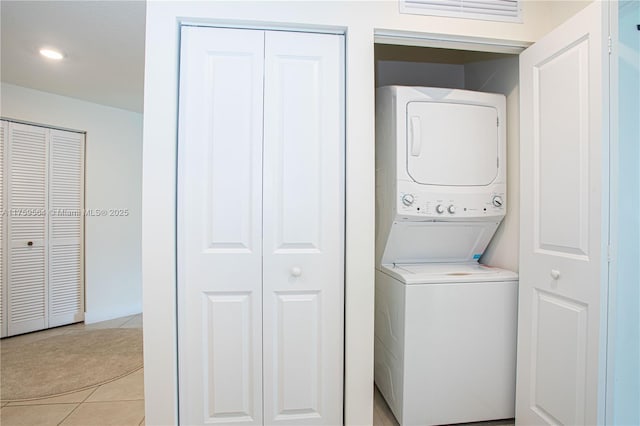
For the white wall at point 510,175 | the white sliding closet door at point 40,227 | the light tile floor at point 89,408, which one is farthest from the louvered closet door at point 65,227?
the white wall at point 510,175

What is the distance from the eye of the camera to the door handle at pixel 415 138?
187 centimetres

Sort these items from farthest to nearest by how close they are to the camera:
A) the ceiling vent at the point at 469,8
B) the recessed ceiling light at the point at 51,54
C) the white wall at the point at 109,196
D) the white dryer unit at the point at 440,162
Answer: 1. the white wall at the point at 109,196
2. the recessed ceiling light at the point at 51,54
3. the white dryer unit at the point at 440,162
4. the ceiling vent at the point at 469,8

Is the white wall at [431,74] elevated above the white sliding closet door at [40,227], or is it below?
above

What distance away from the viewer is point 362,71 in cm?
165

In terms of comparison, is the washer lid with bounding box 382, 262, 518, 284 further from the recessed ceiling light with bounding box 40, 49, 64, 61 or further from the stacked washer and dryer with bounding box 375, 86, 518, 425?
the recessed ceiling light with bounding box 40, 49, 64, 61

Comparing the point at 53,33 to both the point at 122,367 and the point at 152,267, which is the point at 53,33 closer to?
the point at 152,267

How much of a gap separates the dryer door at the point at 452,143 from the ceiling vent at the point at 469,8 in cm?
45

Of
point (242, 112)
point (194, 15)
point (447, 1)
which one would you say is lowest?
point (242, 112)

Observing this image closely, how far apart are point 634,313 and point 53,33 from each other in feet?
12.4

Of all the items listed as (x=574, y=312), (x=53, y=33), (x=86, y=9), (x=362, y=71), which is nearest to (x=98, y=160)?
(x=53, y=33)

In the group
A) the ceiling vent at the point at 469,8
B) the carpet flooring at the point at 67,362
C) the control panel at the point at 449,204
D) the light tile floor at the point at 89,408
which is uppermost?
the ceiling vent at the point at 469,8

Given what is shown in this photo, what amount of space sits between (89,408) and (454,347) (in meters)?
2.30

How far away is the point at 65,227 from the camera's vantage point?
3607 mm

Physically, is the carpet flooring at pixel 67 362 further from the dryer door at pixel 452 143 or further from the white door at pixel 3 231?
the dryer door at pixel 452 143
